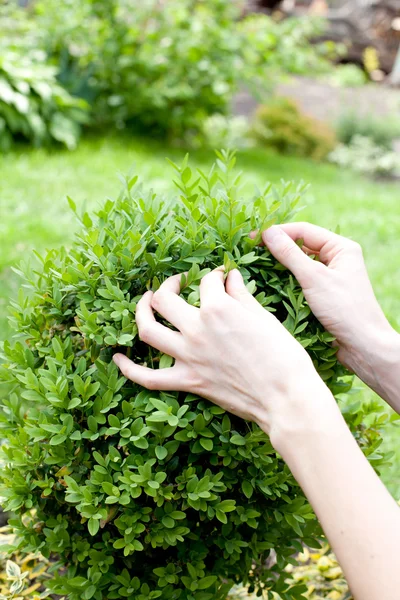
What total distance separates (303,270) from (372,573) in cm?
76

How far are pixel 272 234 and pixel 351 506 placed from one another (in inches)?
30.3

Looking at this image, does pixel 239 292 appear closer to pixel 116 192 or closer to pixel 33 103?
pixel 116 192

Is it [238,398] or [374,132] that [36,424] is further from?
[374,132]

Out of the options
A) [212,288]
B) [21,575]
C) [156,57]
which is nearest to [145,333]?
[212,288]

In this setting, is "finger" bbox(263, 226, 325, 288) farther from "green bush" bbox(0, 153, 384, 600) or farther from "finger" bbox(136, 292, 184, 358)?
"finger" bbox(136, 292, 184, 358)

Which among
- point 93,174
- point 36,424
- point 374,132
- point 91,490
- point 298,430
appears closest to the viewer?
point 298,430

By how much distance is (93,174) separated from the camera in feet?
20.9

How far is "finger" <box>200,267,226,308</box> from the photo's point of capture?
4.77 feet

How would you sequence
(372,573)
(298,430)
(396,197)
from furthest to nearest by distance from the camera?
(396,197) < (298,430) < (372,573)

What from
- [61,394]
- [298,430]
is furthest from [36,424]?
[298,430]

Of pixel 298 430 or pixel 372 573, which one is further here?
Result: pixel 298 430

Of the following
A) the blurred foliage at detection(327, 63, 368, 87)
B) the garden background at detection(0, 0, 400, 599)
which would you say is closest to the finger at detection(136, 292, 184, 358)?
the garden background at detection(0, 0, 400, 599)

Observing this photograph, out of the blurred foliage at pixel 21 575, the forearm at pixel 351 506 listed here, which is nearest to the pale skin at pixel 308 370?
the forearm at pixel 351 506

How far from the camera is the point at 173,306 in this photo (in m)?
1.51
